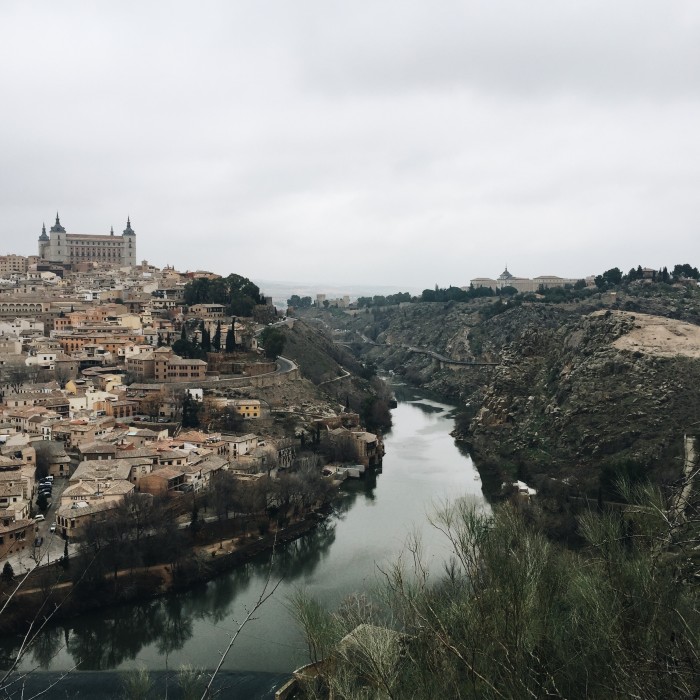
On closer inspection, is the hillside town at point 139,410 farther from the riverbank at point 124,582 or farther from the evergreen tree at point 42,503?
the riverbank at point 124,582

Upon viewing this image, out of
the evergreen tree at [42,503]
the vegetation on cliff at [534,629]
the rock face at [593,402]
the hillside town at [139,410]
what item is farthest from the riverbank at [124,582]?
the rock face at [593,402]

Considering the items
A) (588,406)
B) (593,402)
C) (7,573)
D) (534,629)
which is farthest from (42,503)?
(593,402)

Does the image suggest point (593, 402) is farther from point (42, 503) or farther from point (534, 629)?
point (534, 629)

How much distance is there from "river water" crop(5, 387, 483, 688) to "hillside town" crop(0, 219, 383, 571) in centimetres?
140

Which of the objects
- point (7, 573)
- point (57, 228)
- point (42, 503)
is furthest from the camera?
point (57, 228)

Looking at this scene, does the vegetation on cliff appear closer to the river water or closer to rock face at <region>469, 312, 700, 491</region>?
the river water

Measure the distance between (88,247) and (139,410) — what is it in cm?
2969

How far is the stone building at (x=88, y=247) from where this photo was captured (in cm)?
4475

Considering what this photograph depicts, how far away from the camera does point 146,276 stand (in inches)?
1506

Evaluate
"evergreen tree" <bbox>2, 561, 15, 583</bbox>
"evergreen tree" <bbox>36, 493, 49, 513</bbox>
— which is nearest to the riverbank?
"evergreen tree" <bbox>2, 561, 15, 583</bbox>

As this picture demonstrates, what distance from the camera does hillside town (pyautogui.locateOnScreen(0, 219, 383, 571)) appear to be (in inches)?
544

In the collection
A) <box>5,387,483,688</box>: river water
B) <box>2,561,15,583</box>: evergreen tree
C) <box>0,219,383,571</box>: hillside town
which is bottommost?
<box>5,387,483,688</box>: river water

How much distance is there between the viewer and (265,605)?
37.5 feet

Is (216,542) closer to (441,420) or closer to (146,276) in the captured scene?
(441,420)
